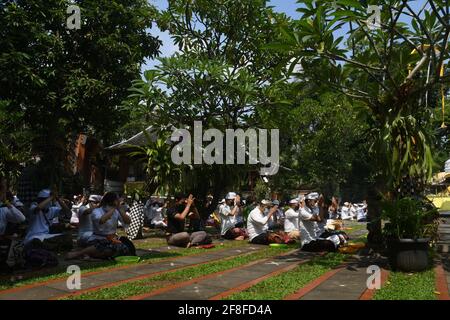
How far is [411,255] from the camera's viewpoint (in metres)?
7.48

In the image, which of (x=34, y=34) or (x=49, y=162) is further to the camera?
(x=49, y=162)

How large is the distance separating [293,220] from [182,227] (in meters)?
3.05

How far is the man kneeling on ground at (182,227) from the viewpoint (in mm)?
11309

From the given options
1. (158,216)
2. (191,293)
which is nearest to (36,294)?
(191,293)

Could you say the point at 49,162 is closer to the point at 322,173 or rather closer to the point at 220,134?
the point at 220,134

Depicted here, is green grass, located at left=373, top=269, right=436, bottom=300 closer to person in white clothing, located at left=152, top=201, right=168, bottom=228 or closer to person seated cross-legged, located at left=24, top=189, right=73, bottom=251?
person seated cross-legged, located at left=24, top=189, right=73, bottom=251

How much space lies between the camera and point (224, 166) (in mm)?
14734

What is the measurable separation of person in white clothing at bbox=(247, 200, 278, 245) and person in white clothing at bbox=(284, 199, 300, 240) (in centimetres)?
45

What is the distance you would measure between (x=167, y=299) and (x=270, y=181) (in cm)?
2605

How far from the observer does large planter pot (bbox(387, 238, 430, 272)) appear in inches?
293

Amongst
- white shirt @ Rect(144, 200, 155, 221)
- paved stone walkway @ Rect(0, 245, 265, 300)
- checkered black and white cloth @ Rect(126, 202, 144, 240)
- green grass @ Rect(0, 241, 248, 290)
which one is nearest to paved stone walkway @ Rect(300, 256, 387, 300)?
paved stone walkway @ Rect(0, 245, 265, 300)

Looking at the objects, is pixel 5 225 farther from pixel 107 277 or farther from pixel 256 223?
pixel 256 223
